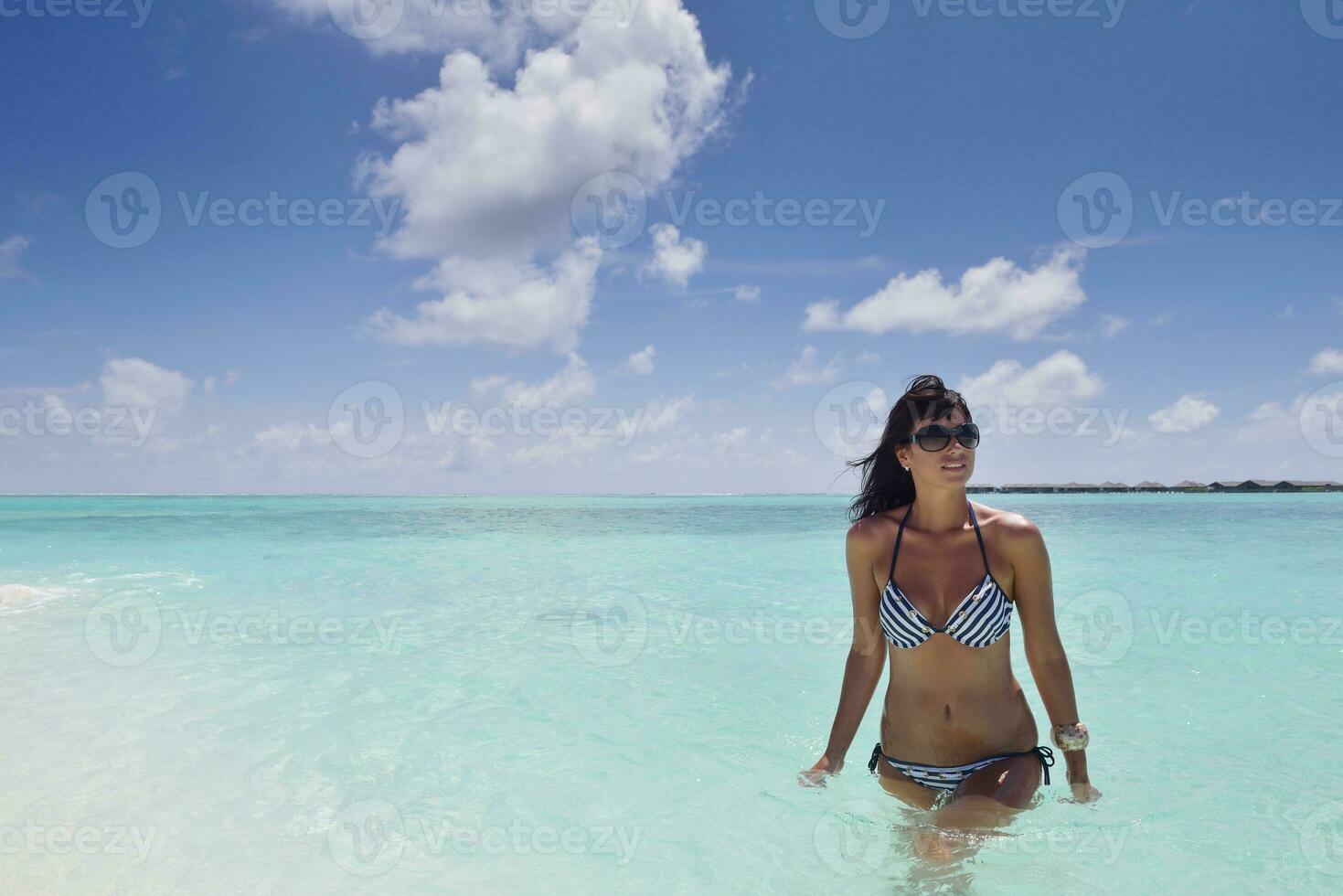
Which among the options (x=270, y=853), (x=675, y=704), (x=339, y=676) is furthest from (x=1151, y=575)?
(x=270, y=853)

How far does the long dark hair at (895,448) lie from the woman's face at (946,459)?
0.03 metres

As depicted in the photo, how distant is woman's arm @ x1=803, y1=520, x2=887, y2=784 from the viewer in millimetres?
3240

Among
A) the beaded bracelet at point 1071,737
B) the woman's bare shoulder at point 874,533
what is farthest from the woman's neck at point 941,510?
the beaded bracelet at point 1071,737

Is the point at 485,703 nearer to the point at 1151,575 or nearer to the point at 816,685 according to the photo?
the point at 816,685

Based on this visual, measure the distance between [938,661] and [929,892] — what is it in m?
0.97

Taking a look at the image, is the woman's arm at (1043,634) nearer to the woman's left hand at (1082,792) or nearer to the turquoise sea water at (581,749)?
the woman's left hand at (1082,792)

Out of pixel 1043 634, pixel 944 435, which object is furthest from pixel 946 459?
pixel 1043 634

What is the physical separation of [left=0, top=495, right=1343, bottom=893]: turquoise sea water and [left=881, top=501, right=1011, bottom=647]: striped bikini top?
84 cm

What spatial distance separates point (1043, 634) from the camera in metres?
2.97

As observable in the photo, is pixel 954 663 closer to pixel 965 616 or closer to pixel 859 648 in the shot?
pixel 965 616

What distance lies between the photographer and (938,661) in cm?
313

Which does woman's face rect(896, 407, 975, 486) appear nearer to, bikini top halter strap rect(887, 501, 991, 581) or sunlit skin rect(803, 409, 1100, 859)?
sunlit skin rect(803, 409, 1100, 859)

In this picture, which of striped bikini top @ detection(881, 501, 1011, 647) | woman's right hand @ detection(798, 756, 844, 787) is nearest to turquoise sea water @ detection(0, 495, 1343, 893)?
woman's right hand @ detection(798, 756, 844, 787)

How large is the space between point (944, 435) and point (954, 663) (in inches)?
36.7
